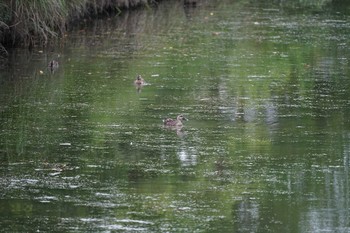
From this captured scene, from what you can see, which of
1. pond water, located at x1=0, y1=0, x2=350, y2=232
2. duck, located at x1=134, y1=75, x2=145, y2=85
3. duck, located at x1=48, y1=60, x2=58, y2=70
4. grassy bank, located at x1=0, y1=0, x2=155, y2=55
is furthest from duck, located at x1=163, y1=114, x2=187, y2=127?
grassy bank, located at x1=0, y1=0, x2=155, y2=55

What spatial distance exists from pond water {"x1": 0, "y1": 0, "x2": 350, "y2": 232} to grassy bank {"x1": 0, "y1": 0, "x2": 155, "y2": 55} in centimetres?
51

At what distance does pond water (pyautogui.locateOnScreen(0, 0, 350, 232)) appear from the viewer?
11.7 meters

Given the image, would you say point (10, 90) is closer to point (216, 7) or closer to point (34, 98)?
point (34, 98)

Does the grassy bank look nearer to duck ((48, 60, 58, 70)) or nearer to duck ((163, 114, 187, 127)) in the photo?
duck ((48, 60, 58, 70))

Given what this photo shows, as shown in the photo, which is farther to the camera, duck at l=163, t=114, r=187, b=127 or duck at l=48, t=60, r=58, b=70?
duck at l=48, t=60, r=58, b=70

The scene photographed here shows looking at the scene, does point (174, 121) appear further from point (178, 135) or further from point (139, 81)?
point (139, 81)

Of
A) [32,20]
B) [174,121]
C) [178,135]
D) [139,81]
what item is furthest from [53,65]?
[178,135]

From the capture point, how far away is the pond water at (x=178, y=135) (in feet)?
38.3

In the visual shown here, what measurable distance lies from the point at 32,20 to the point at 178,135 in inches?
393

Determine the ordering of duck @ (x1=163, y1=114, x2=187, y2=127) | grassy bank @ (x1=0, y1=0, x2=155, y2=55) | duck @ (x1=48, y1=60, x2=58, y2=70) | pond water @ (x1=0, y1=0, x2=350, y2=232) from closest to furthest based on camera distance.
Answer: pond water @ (x1=0, y1=0, x2=350, y2=232) → duck @ (x1=163, y1=114, x2=187, y2=127) → duck @ (x1=48, y1=60, x2=58, y2=70) → grassy bank @ (x1=0, y1=0, x2=155, y2=55)

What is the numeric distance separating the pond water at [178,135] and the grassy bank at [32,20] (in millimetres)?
507

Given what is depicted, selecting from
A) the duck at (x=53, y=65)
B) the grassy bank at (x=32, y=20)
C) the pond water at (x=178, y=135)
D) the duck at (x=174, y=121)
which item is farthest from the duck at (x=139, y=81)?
the duck at (x=174, y=121)

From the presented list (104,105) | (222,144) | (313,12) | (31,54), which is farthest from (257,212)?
(313,12)

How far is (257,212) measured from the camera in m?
11.7
